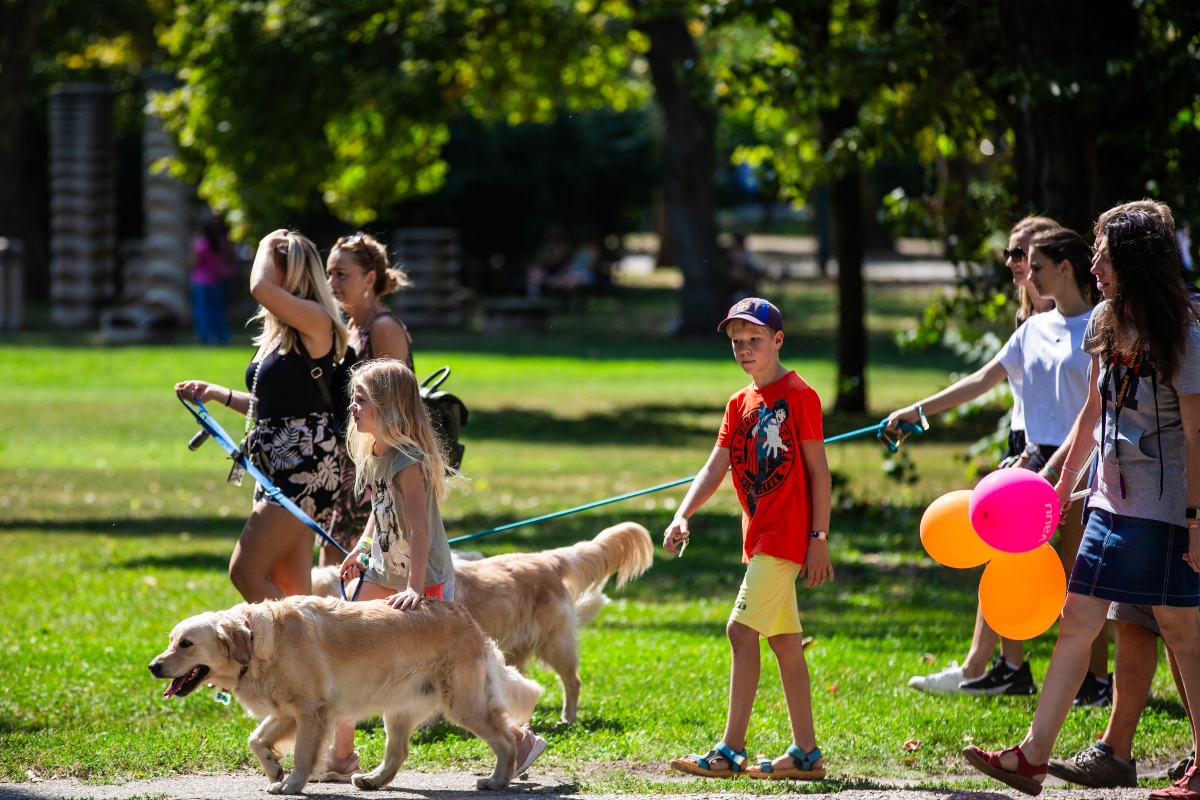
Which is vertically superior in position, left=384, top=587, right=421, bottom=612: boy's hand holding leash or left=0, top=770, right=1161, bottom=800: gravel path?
left=384, top=587, right=421, bottom=612: boy's hand holding leash

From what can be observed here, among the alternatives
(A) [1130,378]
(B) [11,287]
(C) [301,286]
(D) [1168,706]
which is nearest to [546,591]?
(C) [301,286]

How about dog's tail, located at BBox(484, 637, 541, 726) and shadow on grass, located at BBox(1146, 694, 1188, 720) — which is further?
shadow on grass, located at BBox(1146, 694, 1188, 720)

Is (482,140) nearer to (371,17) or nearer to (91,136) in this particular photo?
(91,136)

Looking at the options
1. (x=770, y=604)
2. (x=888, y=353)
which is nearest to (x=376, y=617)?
(x=770, y=604)

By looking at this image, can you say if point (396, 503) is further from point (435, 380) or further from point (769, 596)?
point (769, 596)

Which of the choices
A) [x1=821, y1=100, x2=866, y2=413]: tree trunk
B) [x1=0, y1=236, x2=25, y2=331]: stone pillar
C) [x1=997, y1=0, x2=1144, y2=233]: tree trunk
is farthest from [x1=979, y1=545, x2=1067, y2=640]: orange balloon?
[x1=0, y1=236, x2=25, y2=331]: stone pillar

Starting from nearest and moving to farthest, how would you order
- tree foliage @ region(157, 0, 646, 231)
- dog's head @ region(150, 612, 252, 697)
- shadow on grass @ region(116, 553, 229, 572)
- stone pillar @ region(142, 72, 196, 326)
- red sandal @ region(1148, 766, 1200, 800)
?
dog's head @ region(150, 612, 252, 697) < red sandal @ region(1148, 766, 1200, 800) < shadow on grass @ region(116, 553, 229, 572) < tree foliage @ region(157, 0, 646, 231) < stone pillar @ region(142, 72, 196, 326)

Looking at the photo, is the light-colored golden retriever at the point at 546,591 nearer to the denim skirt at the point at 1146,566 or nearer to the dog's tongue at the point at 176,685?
the dog's tongue at the point at 176,685

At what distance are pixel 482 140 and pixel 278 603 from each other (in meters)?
34.8

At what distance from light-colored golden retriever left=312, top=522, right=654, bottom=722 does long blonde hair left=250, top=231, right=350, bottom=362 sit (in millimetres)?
1113

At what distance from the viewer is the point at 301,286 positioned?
608 centimetres

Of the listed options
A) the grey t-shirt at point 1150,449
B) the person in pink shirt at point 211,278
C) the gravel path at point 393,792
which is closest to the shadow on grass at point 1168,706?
the gravel path at point 393,792

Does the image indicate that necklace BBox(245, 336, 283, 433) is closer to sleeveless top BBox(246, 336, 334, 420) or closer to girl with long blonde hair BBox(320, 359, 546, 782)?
sleeveless top BBox(246, 336, 334, 420)

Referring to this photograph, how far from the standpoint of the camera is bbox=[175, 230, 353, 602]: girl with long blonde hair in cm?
600
